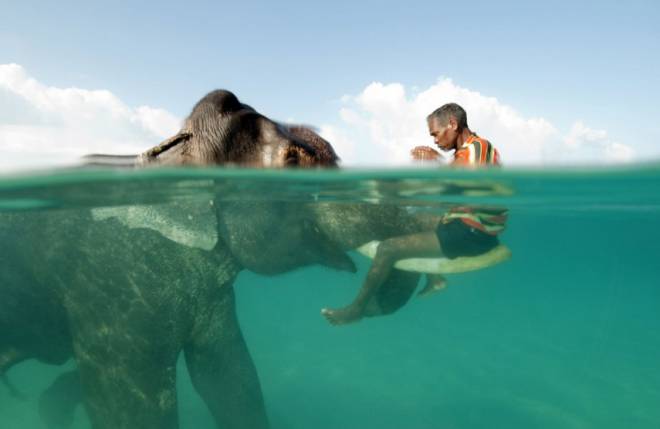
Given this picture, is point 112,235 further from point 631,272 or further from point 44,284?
point 631,272

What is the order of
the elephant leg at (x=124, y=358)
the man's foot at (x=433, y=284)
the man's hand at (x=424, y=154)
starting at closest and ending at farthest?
the man's hand at (x=424, y=154)
the elephant leg at (x=124, y=358)
the man's foot at (x=433, y=284)

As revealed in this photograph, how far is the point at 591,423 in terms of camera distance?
436 inches

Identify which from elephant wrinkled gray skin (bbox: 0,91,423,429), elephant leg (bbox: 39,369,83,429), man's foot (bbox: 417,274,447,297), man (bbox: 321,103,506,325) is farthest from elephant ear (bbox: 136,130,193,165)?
elephant leg (bbox: 39,369,83,429)

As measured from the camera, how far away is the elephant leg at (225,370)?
19.0ft

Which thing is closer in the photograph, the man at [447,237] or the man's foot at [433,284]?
the man at [447,237]

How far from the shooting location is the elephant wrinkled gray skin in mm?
5246

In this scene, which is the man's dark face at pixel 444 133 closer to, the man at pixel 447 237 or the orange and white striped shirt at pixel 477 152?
the man at pixel 447 237

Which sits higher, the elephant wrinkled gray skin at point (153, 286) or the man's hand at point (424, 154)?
the man's hand at point (424, 154)

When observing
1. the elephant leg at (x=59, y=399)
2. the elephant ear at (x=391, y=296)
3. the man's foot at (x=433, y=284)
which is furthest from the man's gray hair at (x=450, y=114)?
the elephant leg at (x=59, y=399)

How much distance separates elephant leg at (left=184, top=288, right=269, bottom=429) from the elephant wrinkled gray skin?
0.02m

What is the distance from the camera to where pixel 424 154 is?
14.5ft

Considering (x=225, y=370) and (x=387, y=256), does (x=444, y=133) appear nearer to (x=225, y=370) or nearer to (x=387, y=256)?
→ (x=387, y=256)

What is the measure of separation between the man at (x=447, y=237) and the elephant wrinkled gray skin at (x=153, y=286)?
30cm

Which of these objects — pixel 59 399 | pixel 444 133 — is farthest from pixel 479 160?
pixel 59 399
